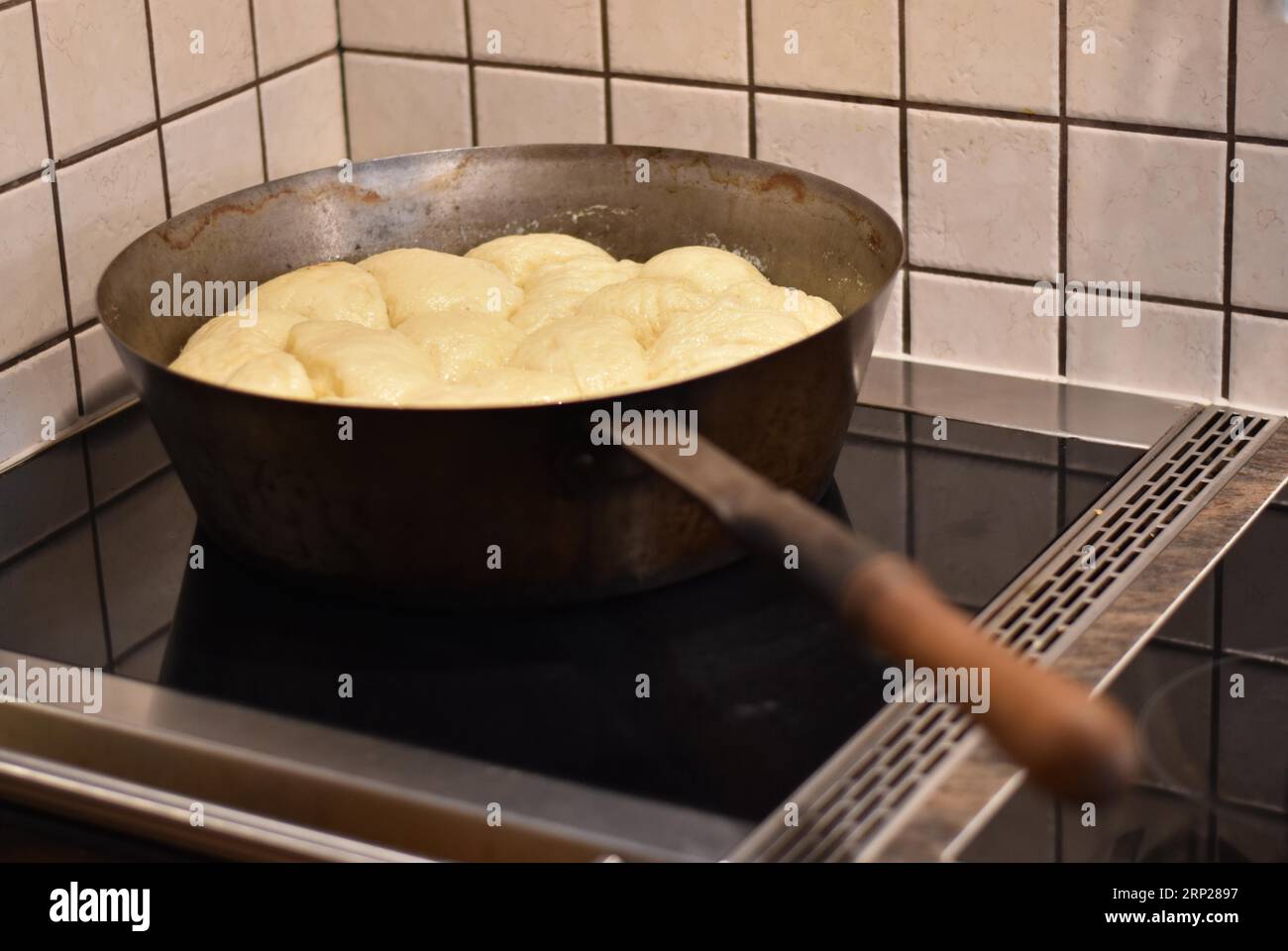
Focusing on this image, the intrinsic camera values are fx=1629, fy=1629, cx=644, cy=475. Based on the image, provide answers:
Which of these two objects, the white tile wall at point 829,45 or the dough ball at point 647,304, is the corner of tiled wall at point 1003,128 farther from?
the dough ball at point 647,304

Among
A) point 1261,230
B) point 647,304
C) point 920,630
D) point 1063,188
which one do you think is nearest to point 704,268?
point 647,304

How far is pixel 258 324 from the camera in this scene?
1.10 metres

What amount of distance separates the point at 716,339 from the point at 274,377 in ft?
0.93

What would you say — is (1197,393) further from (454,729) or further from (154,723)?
(154,723)

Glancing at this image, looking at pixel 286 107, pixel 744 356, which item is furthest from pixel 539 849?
pixel 286 107

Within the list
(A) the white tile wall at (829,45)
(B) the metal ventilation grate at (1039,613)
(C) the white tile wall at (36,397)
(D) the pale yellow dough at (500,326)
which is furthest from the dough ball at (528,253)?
(B) the metal ventilation grate at (1039,613)

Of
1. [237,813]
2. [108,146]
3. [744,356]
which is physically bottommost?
[237,813]

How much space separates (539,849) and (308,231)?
0.62m

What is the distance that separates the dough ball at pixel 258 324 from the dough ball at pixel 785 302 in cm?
30

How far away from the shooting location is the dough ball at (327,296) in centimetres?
114

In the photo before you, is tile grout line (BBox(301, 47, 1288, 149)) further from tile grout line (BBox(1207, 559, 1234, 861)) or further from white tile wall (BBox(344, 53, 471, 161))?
tile grout line (BBox(1207, 559, 1234, 861))

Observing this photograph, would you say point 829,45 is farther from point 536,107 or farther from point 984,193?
point 536,107

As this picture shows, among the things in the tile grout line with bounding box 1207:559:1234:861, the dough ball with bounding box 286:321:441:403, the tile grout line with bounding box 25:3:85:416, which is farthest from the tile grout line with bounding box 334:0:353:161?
the tile grout line with bounding box 1207:559:1234:861

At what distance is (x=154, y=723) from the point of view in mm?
875
